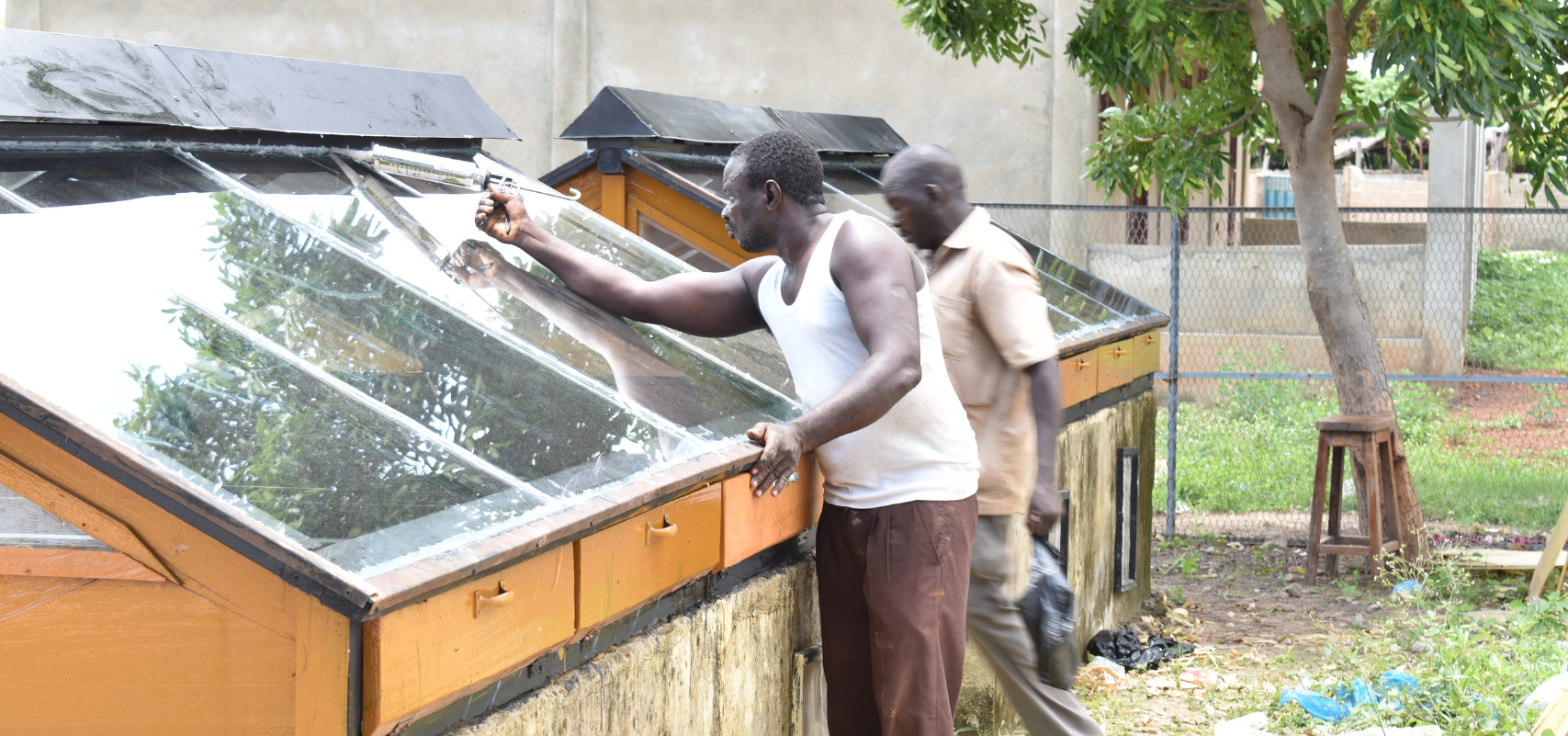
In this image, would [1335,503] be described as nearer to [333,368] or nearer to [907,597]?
[907,597]

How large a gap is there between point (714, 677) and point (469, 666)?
1.02 meters

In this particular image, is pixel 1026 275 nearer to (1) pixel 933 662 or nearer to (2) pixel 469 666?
(1) pixel 933 662

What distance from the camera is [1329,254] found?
7.54m

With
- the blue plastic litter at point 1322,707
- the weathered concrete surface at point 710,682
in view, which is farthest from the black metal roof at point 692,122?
the blue plastic litter at point 1322,707

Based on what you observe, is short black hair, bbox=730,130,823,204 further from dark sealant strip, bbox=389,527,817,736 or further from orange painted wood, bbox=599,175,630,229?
orange painted wood, bbox=599,175,630,229

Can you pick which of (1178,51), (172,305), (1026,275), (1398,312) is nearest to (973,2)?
(1178,51)

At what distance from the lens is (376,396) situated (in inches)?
93.3

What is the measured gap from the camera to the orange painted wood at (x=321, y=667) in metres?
1.86

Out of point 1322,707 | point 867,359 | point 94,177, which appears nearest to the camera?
point 867,359

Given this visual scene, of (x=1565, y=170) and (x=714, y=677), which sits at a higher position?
(x=1565, y=170)

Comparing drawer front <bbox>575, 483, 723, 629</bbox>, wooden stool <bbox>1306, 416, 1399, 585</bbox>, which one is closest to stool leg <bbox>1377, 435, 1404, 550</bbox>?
wooden stool <bbox>1306, 416, 1399, 585</bbox>

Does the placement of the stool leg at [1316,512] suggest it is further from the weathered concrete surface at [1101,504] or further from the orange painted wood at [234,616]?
the orange painted wood at [234,616]

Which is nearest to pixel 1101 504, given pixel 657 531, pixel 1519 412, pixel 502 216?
pixel 502 216

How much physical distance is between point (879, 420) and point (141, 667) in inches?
59.2
